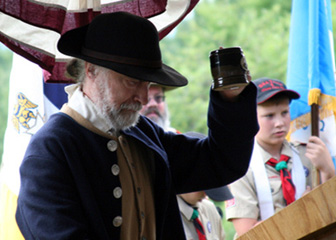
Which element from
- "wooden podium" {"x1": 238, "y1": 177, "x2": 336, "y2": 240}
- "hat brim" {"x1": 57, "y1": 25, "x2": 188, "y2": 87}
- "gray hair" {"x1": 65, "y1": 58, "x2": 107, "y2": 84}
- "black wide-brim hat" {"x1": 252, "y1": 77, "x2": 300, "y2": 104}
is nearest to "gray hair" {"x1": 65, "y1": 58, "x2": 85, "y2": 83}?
"gray hair" {"x1": 65, "y1": 58, "x2": 107, "y2": 84}

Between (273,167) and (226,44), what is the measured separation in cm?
1077

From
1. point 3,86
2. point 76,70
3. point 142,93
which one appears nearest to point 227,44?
point 3,86

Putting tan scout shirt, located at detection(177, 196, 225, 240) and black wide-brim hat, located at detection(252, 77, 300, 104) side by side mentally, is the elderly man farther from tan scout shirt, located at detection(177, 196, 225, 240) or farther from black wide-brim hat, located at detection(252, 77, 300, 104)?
black wide-brim hat, located at detection(252, 77, 300, 104)

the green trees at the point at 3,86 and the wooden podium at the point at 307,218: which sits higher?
the wooden podium at the point at 307,218

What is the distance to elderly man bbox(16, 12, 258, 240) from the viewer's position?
2.41m

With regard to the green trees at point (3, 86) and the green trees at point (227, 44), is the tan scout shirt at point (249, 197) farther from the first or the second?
the green trees at point (3, 86)

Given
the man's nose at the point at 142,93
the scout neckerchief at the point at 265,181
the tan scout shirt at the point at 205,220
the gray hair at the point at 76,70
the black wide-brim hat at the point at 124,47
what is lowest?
the tan scout shirt at the point at 205,220

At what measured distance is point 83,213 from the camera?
245 centimetres

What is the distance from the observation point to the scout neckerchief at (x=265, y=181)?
450 cm

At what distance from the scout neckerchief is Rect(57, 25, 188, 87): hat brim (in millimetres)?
2004

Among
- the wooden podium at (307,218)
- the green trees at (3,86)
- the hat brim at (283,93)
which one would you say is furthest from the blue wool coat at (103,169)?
the green trees at (3,86)

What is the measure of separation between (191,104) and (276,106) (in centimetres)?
998

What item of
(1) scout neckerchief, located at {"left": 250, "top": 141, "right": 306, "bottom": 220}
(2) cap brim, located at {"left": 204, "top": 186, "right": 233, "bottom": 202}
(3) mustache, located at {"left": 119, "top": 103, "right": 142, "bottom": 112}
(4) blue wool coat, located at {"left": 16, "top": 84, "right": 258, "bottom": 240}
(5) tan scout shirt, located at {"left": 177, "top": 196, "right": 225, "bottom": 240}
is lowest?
(5) tan scout shirt, located at {"left": 177, "top": 196, "right": 225, "bottom": 240}

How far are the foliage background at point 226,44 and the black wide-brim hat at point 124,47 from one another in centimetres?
1024
